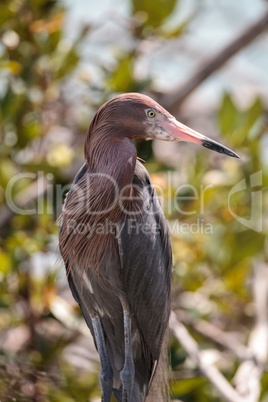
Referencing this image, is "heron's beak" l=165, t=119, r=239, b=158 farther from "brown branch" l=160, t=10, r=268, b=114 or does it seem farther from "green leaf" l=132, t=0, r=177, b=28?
"green leaf" l=132, t=0, r=177, b=28

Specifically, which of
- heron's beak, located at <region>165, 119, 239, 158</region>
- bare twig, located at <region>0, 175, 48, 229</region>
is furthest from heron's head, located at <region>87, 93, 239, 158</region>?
bare twig, located at <region>0, 175, 48, 229</region>

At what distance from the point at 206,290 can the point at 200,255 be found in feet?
0.84

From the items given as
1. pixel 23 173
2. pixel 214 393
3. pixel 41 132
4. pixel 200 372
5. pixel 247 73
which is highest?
pixel 247 73

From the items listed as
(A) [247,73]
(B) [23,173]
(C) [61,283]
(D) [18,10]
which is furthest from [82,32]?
(A) [247,73]

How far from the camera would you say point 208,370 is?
3031 mm

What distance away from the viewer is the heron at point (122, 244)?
2.06 metres

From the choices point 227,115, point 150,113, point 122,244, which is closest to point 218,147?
point 150,113

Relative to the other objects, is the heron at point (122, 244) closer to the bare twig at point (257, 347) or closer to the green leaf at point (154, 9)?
the bare twig at point (257, 347)

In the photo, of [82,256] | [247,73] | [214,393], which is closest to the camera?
[82,256]

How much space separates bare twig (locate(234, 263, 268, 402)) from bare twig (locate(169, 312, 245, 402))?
0.26 feet

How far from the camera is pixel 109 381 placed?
8.02 feet

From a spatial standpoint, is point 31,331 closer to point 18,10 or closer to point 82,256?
point 82,256

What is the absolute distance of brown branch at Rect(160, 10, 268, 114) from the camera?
3924 millimetres

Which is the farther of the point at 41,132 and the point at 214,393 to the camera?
the point at 41,132
